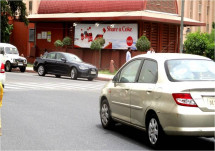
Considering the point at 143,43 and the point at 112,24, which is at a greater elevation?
the point at 112,24

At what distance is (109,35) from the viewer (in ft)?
133

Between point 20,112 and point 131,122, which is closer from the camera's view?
point 131,122

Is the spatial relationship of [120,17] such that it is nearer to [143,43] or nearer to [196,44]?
[143,43]

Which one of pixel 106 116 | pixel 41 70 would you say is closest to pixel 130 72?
pixel 106 116

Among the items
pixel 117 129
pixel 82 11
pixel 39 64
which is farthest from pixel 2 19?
pixel 117 129

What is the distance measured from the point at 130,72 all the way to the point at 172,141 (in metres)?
1.54

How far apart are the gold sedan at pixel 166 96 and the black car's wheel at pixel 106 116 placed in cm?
25

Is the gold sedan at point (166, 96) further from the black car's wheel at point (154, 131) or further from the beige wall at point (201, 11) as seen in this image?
the beige wall at point (201, 11)

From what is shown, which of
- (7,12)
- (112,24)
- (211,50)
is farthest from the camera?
(211,50)

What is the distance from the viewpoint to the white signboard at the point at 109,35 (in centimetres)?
3891

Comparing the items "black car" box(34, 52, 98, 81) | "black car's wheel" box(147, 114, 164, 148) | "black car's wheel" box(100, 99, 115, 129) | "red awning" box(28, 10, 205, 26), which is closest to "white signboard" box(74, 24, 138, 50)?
"red awning" box(28, 10, 205, 26)

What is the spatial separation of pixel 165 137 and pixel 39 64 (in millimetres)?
23971

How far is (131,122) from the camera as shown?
9.10m

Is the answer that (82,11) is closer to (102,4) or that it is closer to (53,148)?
(102,4)
